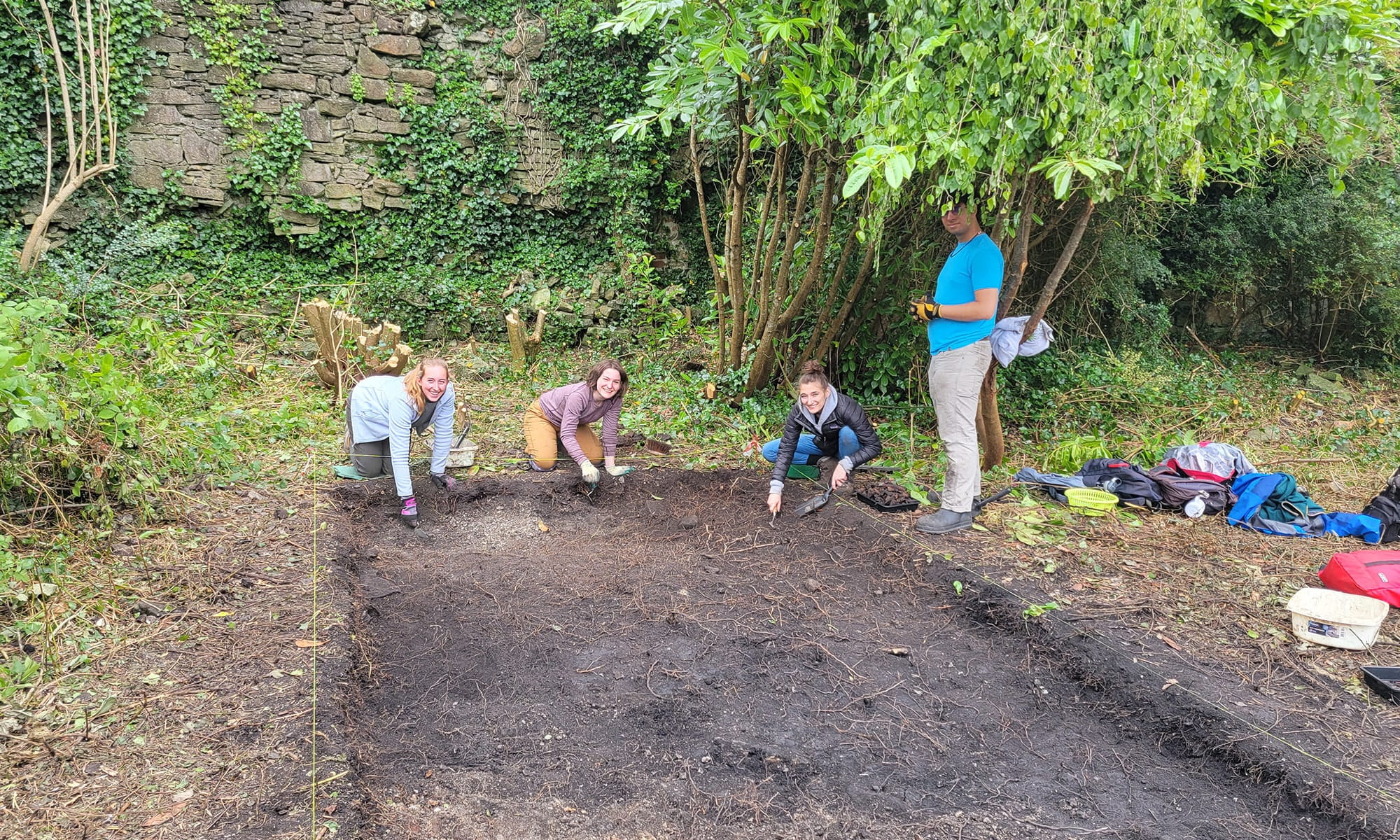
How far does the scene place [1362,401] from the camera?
909cm

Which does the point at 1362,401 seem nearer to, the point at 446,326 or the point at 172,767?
the point at 446,326

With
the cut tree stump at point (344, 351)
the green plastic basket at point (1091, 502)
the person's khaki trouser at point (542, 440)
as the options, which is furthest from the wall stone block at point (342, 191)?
the green plastic basket at point (1091, 502)

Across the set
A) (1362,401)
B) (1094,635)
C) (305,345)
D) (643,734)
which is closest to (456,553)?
(643,734)

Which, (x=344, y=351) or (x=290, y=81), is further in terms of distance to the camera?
(x=290, y=81)

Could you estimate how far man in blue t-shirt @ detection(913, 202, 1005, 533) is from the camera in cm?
435

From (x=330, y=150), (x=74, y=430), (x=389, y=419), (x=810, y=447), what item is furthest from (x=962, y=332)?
(x=330, y=150)

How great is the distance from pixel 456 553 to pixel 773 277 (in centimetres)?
403

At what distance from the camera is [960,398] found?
446 cm

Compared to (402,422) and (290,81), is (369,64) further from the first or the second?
(402,422)

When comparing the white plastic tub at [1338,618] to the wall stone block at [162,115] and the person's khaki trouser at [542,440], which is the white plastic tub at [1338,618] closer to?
the person's khaki trouser at [542,440]

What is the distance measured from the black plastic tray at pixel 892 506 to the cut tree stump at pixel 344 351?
4297mm

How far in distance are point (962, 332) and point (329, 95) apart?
7.78 meters

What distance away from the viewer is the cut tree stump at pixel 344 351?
7.09 meters

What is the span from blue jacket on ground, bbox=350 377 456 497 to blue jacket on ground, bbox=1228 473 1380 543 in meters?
4.93
